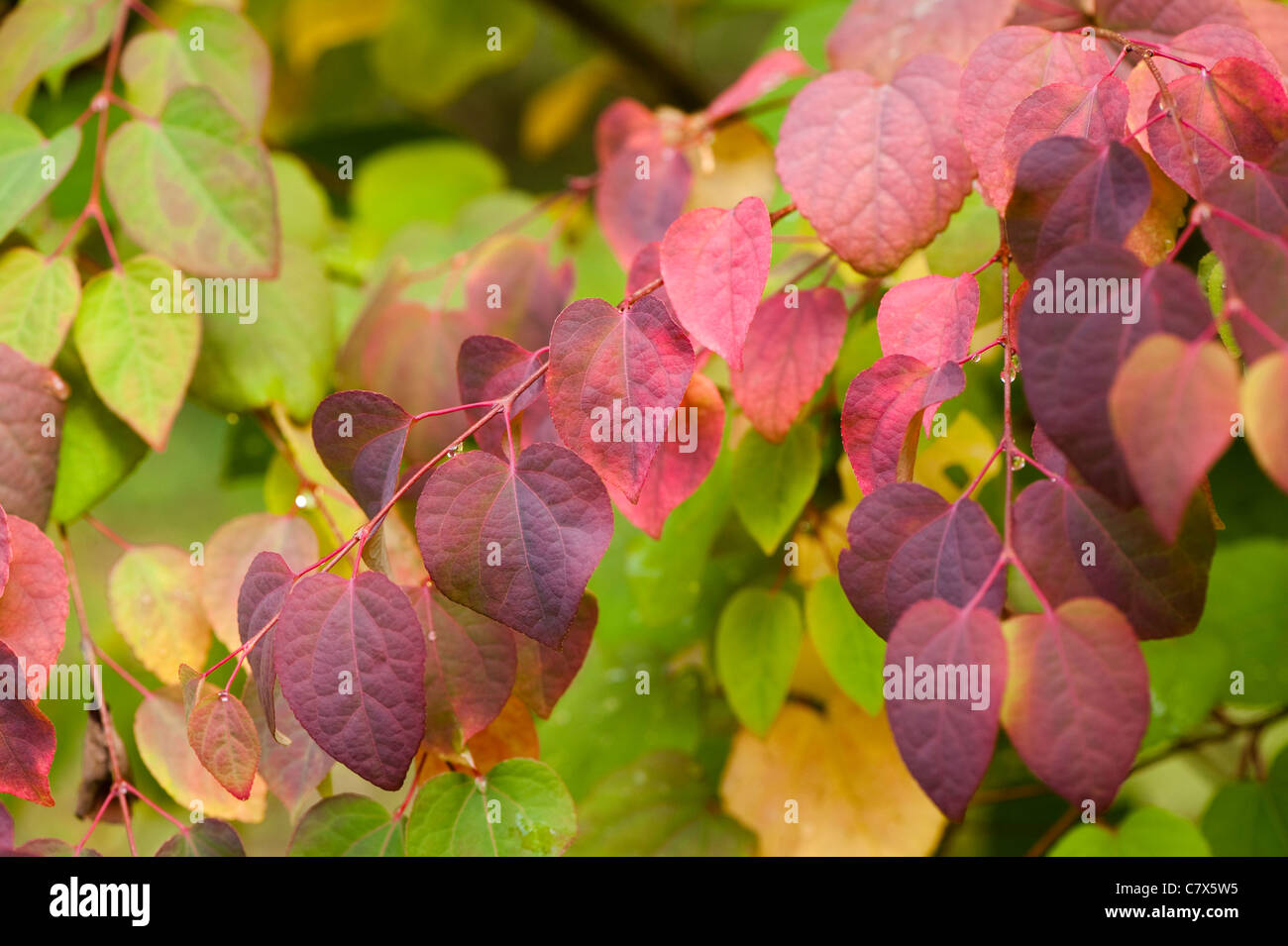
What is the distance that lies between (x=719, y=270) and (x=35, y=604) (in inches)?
13.1

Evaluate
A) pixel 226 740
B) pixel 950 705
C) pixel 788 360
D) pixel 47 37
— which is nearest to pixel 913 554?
pixel 950 705

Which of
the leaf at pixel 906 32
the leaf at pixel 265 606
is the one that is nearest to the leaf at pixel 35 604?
the leaf at pixel 265 606

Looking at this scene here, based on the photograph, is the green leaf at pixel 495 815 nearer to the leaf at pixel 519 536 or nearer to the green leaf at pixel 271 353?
the leaf at pixel 519 536

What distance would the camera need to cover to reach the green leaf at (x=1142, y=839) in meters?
0.50

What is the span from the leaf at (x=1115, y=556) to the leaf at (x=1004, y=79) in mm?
137

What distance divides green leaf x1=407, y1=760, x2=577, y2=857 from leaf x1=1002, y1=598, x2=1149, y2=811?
0.68ft

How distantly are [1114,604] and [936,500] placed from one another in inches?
2.7

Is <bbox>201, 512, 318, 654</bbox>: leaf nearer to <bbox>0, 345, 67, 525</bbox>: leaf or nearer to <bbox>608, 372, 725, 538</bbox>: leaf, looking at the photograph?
<bbox>0, 345, 67, 525</bbox>: leaf

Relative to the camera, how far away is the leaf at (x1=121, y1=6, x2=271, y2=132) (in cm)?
58

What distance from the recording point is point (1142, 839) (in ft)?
1.67

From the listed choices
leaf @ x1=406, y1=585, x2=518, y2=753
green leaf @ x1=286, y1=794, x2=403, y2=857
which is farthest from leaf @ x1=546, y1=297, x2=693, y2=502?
green leaf @ x1=286, y1=794, x2=403, y2=857

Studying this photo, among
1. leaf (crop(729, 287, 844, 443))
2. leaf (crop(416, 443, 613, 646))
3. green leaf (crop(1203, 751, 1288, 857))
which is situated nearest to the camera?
leaf (crop(416, 443, 613, 646))

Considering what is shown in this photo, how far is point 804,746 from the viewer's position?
605mm
